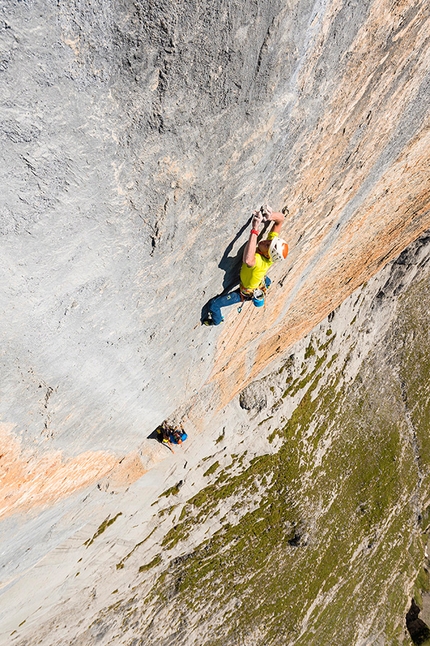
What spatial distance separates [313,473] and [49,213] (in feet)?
42.3

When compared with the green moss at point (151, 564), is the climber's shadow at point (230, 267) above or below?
above

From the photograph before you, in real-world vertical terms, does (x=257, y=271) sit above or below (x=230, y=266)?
below

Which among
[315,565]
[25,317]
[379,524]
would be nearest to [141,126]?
[25,317]

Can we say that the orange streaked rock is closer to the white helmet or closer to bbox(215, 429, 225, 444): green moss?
the white helmet

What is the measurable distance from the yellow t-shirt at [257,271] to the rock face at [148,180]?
32 cm

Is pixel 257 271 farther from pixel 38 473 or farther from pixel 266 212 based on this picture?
pixel 38 473

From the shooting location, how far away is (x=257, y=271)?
5086 mm

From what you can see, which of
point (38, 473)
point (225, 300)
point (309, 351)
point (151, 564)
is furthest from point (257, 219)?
point (151, 564)

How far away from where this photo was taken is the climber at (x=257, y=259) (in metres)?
4.77

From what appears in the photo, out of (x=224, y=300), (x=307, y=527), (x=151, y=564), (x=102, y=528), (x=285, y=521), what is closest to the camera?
(x=224, y=300)

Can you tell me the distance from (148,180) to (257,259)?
74.9 inches

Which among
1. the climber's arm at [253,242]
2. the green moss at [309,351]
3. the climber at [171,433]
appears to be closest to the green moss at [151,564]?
the climber at [171,433]

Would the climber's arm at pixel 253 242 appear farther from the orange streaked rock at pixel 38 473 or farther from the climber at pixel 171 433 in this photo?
the climber at pixel 171 433

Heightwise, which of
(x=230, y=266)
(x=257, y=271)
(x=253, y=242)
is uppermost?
(x=230, y=266)
